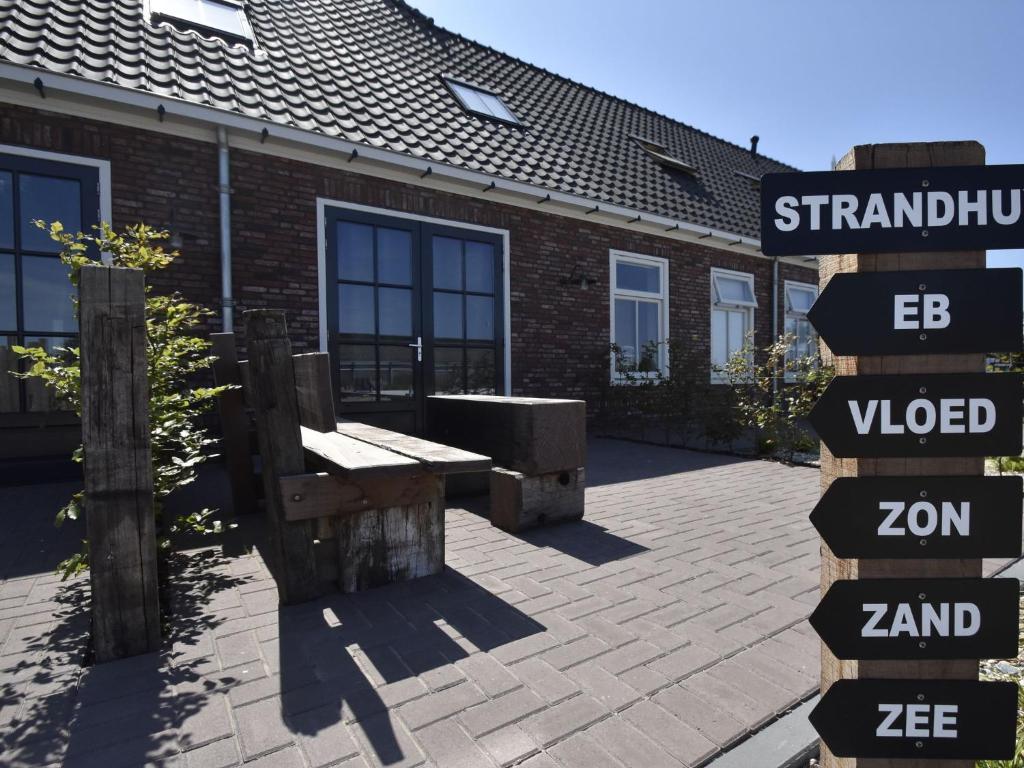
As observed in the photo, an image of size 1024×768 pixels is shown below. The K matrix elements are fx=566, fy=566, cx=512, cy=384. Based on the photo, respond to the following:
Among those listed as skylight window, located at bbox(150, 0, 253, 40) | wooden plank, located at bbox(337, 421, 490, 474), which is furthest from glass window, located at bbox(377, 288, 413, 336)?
skylight window, located at bbox(150, 0, 253, 40)

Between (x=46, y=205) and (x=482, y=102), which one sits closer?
(x=46, y=205)

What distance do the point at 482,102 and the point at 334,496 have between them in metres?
8.32

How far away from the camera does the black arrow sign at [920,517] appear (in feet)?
4.38

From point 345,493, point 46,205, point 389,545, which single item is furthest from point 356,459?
point 46,205

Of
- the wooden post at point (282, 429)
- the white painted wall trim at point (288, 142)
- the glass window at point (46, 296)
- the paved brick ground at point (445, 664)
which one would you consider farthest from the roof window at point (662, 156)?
the wooden post at point (282, 429)

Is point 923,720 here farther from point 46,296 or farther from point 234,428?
point 46,296

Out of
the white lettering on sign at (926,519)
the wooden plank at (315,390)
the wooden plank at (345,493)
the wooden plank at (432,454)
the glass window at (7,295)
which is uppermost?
the glass window at (7,295)

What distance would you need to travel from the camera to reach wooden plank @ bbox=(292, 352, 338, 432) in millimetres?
3268

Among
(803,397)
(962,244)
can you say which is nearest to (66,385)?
(962,244)

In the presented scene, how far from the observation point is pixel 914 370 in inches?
53.9

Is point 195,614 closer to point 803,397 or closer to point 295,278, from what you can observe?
point 295,278

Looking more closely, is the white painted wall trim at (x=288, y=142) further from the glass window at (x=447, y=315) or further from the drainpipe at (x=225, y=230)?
the glass window at (x=447, y=315)

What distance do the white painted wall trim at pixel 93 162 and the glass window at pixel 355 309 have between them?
2.28 m

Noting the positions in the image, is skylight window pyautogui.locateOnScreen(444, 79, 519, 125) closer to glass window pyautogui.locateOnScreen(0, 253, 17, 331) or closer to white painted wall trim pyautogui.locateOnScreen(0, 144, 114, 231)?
white painted wall trim pyautogui.locateOnScreen(0, 144, 114, 231)
